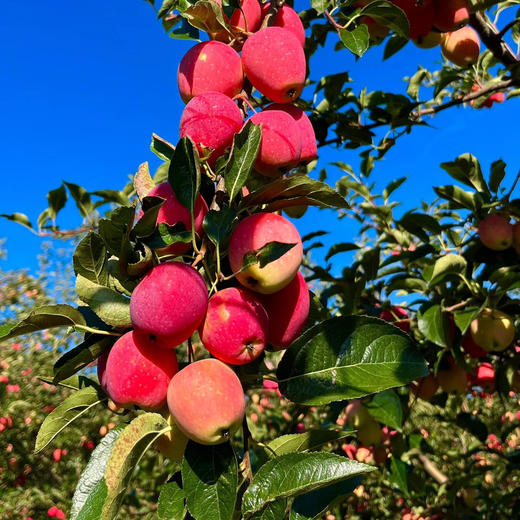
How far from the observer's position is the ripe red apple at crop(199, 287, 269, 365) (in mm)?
645

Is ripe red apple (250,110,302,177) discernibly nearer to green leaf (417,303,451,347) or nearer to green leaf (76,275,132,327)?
green leaf (76,275,132,327)

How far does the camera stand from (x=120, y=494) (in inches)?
23.2

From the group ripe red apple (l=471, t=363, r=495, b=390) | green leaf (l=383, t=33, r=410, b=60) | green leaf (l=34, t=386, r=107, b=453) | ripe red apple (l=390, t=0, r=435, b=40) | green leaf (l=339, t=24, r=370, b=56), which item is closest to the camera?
green leaf (l=34, t=386, r=107, b=453)

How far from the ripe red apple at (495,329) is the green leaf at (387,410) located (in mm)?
400

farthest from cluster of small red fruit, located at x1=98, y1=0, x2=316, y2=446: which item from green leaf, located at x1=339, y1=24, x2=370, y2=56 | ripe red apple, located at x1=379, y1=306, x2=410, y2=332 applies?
ripe red apple, located at x1=379, y1=306, x2=410, y2=332

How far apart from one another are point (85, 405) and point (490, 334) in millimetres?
1398

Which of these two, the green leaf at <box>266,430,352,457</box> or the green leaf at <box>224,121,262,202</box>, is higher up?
the green leaf at <box>224,121,262,202</box>

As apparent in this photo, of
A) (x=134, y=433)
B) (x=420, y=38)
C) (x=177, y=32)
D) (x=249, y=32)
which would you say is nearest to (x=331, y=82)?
(x=420, y=38)

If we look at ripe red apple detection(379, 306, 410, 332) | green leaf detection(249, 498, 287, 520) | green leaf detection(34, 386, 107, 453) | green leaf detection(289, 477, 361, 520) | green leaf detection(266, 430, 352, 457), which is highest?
green leaf detection(34, 386, 107, 453)

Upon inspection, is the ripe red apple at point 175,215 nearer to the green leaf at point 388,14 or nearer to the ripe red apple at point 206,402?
the ripe red apple at point 206,402

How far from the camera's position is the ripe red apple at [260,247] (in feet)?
2.17

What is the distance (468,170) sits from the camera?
1852 millimetres

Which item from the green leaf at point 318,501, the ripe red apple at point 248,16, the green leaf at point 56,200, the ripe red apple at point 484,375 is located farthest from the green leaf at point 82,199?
the ripe red apple at point 484,375

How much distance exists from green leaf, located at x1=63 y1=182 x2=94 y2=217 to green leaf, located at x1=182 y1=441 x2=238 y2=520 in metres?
1.82
